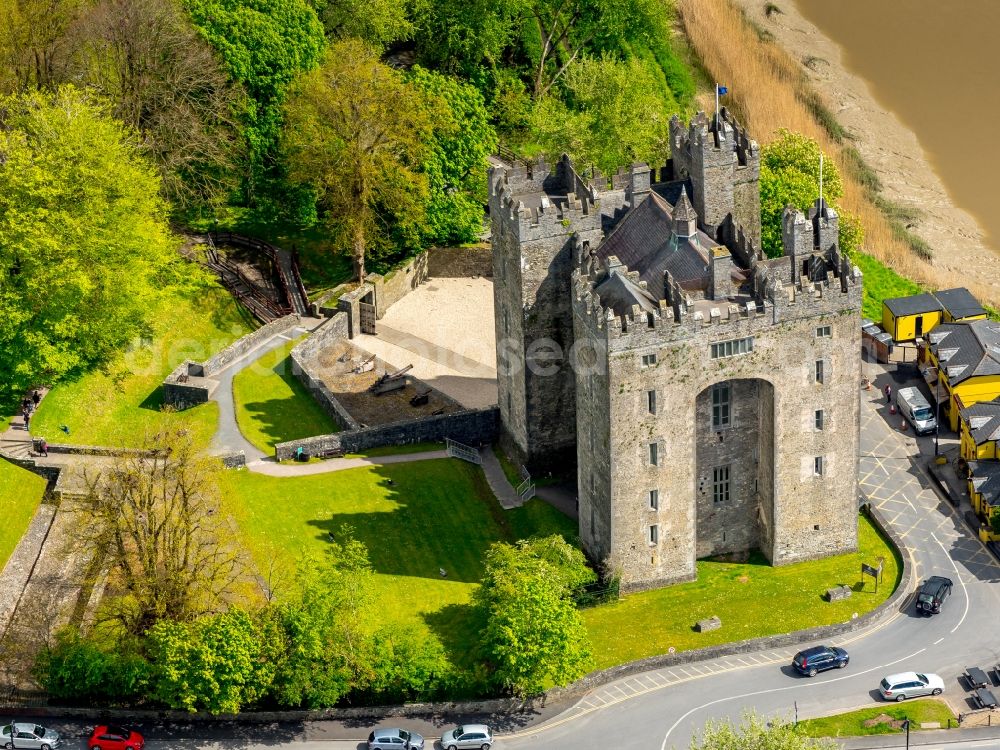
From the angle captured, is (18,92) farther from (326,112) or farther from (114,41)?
(326,112)

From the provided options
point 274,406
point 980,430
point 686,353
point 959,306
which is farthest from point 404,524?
point 959,306

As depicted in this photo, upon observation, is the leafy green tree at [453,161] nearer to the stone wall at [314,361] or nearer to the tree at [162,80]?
the stone wall at [314,361]

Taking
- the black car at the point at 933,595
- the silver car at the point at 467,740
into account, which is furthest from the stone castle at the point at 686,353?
the silver car at the point at 467,740

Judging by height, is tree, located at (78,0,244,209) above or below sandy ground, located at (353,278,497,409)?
above

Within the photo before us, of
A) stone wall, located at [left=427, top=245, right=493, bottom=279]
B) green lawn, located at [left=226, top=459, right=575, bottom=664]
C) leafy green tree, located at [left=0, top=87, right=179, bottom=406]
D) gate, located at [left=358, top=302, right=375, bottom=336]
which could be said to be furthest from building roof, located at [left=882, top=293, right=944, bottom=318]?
leafy green tree, located at [left=0, top=87, right=179, bottom=406]

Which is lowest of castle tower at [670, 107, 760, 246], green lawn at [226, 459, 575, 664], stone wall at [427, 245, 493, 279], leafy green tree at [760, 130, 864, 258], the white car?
the white car

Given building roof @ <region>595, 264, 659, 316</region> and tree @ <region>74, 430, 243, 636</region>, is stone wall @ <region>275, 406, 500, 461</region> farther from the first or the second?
building roof @ <region>595, 264, 659, 316</region>
